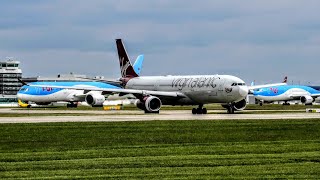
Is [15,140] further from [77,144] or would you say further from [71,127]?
[71,127]

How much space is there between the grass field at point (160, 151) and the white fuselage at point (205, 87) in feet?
84.5

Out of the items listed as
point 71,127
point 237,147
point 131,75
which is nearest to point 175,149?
point 237,147

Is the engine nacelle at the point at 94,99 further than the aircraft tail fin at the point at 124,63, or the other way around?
the engine nacelle at the point at 94,99

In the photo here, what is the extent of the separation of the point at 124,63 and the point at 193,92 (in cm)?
1742

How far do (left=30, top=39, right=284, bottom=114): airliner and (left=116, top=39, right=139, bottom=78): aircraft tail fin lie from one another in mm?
4502

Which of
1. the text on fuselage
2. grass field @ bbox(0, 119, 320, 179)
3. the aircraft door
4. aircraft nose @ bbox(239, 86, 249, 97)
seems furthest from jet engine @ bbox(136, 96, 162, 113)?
grass field @ bbox(0, 119, 320, 179)

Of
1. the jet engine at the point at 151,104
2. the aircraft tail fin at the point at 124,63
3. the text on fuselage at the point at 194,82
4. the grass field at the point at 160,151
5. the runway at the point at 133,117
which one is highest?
the aircraft tail fin at the point at 124,63

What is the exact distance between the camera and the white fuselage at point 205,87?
71.9 metres

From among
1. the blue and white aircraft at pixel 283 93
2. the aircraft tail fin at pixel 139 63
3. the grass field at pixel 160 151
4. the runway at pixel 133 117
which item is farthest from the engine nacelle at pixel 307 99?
the grass field at pixel 160 151

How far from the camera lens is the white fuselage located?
71.9m

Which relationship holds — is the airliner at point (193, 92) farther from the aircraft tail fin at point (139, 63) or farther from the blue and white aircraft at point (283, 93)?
the blue and white aircraft at point (283, 93)

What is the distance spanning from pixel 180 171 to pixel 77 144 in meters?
11.0

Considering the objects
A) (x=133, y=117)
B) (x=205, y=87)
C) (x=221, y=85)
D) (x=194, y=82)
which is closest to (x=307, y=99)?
(x=194, y=82)

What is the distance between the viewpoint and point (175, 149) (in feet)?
99.4
